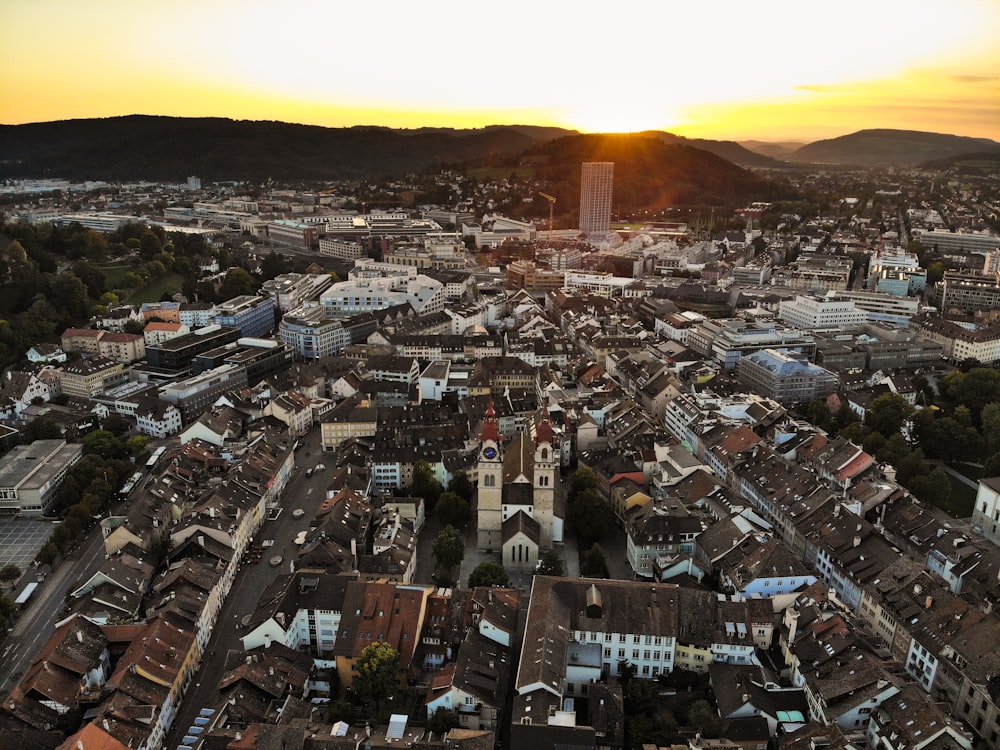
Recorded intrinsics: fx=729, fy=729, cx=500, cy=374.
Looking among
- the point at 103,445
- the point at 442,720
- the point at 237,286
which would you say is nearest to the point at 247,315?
the point at 237,286

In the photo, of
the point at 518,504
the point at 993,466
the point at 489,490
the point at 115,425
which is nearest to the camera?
the point at 489,490

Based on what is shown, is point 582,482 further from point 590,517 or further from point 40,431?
point 40,431

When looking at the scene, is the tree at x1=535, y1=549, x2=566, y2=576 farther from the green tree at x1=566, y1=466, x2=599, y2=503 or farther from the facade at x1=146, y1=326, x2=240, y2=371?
the facade at x1=146, y1=326, x2=240, y2=371

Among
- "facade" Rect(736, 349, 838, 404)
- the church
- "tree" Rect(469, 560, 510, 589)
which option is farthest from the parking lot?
"facade" Rect(736, 349, 838, 404)

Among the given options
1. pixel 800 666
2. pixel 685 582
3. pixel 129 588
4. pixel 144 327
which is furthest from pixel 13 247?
pixel 800 666

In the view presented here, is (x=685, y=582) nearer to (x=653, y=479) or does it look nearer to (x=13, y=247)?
(x=653, y=479)

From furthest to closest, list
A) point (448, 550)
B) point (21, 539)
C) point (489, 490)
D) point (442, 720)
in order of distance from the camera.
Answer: point (21, 539), point (489, 490), point (448, 550), point (442, 720)
